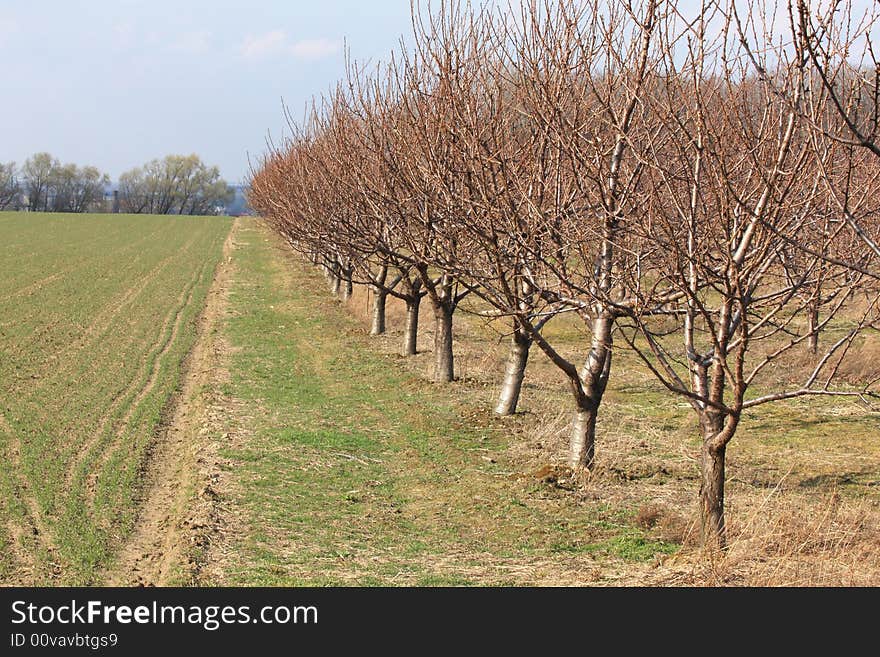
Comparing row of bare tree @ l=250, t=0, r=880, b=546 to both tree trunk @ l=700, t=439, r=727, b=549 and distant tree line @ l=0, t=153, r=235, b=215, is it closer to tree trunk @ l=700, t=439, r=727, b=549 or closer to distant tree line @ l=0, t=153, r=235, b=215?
tree trunk @ l=700, t=439, r=727, b=549

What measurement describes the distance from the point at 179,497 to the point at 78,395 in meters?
5.43

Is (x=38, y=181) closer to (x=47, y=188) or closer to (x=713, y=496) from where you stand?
(x=47, y=188)

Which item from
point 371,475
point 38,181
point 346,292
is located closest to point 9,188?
point 38,181

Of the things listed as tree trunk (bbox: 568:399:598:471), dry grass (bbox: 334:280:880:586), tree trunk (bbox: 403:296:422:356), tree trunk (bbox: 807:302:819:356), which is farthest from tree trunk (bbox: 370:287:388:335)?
tree trunk (bbox: 568:399:598:471)

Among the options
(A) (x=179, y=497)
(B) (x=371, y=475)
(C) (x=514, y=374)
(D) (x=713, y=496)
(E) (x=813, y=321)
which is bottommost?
(A) (x=179, y=497)

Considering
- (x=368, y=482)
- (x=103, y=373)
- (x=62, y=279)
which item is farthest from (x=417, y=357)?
(x=62, y=279)

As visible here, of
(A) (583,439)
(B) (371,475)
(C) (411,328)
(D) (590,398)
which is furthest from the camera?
(C) (411,328)

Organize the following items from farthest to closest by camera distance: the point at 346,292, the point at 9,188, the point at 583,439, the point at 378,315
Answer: the point at 9,188, the point at 346,292, the point at 378,315, the point at 583,439

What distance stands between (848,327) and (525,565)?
1706cm

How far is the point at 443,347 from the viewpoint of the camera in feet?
50.7

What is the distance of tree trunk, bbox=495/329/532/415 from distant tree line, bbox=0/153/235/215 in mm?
115414

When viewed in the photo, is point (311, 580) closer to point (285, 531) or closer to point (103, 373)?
point (285, 531)

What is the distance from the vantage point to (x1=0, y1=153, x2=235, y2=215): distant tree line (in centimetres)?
11850

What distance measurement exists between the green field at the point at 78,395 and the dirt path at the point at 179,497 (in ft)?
0.67
